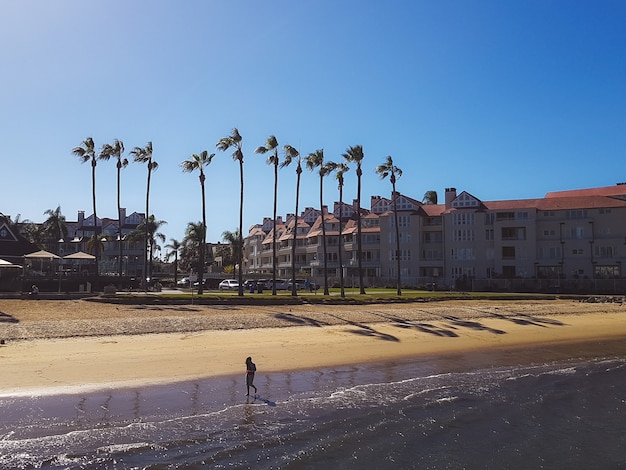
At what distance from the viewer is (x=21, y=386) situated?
595 inches

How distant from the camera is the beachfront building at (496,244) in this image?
6744 centimetres

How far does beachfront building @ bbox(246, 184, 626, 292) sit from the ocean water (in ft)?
160

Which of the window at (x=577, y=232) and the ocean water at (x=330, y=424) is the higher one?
the window at (x=577, y=232)

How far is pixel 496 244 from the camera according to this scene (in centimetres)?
7356

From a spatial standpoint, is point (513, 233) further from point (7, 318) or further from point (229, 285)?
point (7, 318)

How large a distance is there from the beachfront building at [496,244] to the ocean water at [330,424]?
160 feet

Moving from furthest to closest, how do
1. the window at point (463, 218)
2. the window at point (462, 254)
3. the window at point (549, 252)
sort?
the window at point (463, 218)
the window at point (462, 254)
the window at point (549, 252)

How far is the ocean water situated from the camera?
35.9 ft

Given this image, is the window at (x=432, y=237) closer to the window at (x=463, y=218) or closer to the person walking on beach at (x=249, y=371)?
the window at (x=463, y=218)

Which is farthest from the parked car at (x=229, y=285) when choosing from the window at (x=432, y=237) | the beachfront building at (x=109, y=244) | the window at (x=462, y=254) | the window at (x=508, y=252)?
the window at (x=508, y=252)

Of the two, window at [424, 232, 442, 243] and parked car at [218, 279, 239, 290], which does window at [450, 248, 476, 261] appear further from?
parked car at [218, 279, 239, 290]

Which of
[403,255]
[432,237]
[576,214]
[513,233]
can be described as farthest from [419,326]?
[432,237]

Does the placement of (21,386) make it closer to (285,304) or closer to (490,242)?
(285,304)

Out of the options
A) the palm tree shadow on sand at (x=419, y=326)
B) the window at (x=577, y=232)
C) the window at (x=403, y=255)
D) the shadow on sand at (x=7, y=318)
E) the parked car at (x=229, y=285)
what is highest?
the window at (x=577, y=232)
